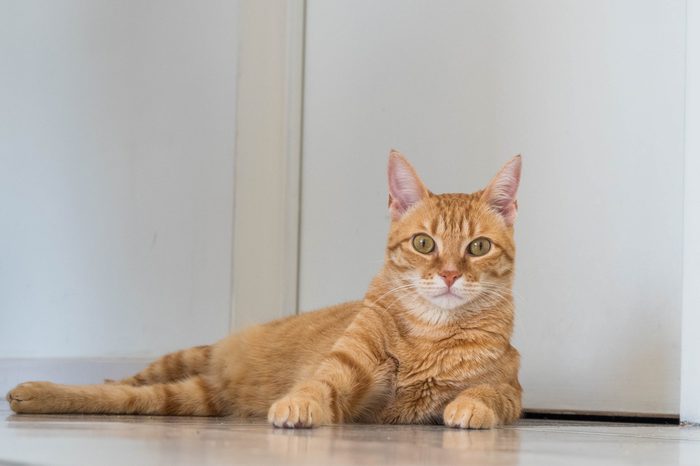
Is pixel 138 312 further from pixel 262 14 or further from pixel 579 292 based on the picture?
pixel 579 292

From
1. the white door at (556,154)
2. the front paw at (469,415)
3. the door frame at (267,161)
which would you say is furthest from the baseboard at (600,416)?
the door frame at (267,161)

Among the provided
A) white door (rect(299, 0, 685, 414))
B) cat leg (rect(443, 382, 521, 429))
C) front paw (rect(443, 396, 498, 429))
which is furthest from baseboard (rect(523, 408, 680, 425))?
front paw (rect(443, 396, 498, 429))

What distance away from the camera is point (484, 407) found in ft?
6.05

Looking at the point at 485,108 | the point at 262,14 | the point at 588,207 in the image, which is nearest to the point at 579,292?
the point at 588,207

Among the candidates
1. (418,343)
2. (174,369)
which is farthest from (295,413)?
(174,369)

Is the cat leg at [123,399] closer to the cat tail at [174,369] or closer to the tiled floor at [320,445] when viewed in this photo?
the cat tail at [174,369]

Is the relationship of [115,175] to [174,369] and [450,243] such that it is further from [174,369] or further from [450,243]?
[450,243]

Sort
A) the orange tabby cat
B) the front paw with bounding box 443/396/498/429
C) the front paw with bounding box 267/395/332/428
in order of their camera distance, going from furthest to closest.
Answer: the orange tabby cat < the front paw with bounding box 443/396/498/429 < the front paw with bounding box 267/395/332/428

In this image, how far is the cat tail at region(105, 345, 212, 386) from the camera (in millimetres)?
2564

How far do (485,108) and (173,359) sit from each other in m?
A: 1.23

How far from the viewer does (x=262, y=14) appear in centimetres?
331

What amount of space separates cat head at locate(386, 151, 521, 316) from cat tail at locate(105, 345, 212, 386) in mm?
686

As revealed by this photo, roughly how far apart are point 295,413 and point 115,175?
5.89 feet

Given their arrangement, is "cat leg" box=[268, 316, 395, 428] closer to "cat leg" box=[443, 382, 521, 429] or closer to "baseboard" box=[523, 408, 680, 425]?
"cat leg" box=[443, 382, 521, 429]
